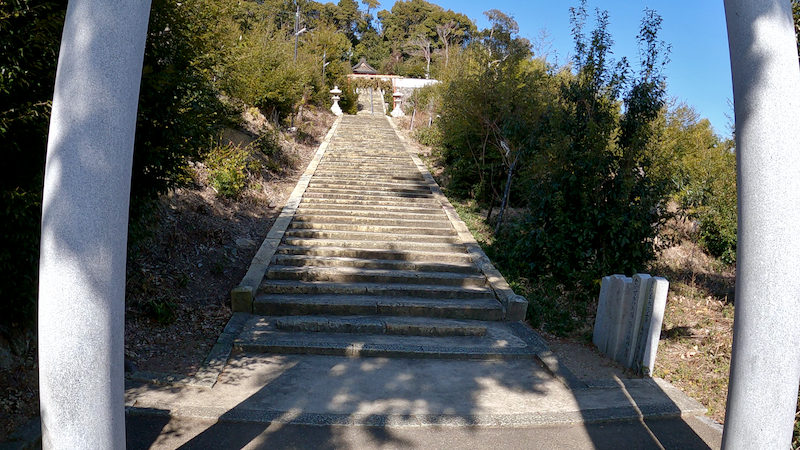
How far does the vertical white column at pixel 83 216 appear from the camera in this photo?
230cm

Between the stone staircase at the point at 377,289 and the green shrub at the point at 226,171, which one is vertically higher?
the green shrub at the point at 226,171

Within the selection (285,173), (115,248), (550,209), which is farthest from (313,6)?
(115,248)

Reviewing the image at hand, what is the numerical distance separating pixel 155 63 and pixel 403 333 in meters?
3.77

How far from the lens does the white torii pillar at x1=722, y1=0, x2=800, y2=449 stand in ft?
7.56

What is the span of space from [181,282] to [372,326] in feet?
8.18

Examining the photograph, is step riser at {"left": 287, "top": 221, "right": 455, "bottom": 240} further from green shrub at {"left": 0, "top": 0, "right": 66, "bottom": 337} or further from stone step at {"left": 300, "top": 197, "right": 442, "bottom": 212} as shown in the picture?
green shrub at {"left": 0, "top": 0, "right": 66, "bottom": 337}

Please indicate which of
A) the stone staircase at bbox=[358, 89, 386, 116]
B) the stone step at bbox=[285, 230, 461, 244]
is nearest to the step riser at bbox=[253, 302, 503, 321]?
the stone step at bbox=[285, 230, 461, 244]

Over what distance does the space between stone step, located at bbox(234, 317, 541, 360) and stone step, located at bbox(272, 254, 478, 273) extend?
5.11 feet

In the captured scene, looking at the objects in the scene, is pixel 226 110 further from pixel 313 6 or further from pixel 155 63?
pixel 313 6

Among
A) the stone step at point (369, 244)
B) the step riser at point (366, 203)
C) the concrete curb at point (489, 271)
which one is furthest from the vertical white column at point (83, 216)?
the step riser at point (366, 203)

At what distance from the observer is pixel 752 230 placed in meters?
2.37

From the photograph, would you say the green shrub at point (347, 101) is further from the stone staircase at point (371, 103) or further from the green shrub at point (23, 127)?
the green shrub at point (23, 127)

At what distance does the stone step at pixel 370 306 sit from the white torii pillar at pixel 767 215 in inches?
171

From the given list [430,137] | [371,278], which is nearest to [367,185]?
[371,278]
